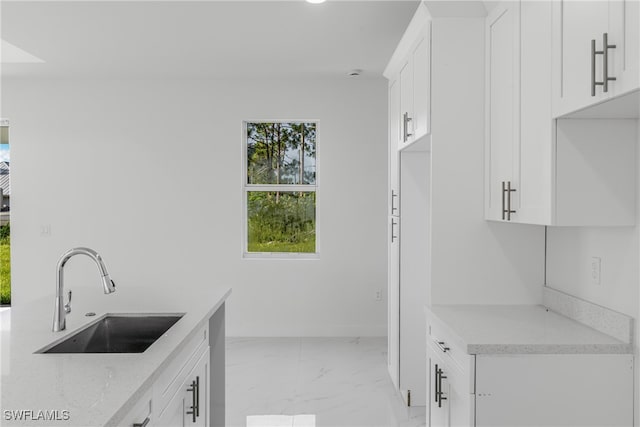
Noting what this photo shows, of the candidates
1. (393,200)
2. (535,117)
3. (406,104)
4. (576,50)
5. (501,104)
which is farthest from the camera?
(393,200)

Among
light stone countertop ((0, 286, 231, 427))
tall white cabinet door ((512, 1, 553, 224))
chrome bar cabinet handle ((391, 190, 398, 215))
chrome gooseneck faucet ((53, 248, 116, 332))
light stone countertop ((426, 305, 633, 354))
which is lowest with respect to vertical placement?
light stone countertop ((426, 305, 633, 354))

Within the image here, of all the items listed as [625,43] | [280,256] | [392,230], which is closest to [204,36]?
Answer: [392,230]

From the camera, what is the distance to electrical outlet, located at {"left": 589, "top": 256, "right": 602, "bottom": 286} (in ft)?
6.49

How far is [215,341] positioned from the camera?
2633mm

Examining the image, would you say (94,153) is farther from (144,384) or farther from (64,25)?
(144,384)

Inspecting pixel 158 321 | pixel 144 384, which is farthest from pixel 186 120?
pixel 144 384

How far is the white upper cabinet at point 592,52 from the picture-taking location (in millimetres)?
1336

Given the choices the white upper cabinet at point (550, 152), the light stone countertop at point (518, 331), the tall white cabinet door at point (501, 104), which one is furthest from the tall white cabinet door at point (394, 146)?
the white upper cabinet at point (550, 152)

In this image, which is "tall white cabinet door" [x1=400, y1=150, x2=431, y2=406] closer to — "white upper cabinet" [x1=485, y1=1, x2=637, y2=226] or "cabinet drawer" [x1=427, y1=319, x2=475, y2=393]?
"cabinet drawer" [x1=427, y1=319, x2=475, y2=393]

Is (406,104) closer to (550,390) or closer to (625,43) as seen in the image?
(625,43)

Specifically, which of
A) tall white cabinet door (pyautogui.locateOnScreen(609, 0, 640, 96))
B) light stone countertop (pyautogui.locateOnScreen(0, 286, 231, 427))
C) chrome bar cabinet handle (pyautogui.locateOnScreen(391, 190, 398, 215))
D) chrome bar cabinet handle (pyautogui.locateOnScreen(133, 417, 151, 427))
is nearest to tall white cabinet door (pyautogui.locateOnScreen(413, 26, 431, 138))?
chrome bar cabinet handle (pyautogui.locateOnScreen(391, 190, 398, 215))

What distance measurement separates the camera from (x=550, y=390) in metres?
1.77

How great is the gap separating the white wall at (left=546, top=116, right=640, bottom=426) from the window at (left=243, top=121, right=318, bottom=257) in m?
2.88

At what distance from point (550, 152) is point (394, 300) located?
186 centimetres
